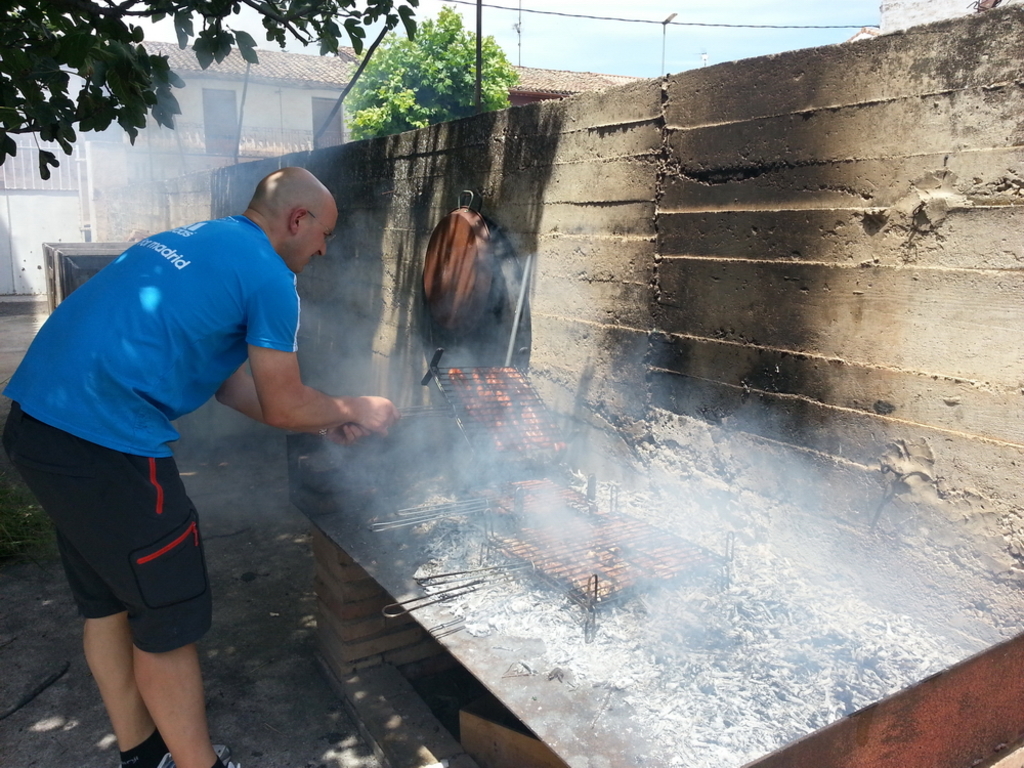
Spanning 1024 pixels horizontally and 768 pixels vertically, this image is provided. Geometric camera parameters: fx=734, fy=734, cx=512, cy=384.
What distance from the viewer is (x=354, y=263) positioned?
6.99 metres

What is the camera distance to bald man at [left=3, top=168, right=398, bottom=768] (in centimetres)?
237

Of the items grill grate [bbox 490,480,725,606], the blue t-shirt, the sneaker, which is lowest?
the sneaker

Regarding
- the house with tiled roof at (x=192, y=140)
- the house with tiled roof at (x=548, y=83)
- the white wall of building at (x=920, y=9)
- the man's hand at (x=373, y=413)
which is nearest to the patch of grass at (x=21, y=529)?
the man's hand at (x=373, y=413)

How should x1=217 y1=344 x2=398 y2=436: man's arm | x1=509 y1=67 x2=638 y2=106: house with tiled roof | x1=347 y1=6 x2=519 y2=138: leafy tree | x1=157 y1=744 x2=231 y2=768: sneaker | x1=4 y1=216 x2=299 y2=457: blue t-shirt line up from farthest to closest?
x1=509 y1=67 x2=638 y2=106: house with tiled roof
x1=347 y1=6 x2=519 y2=138: leafy tree
x1=157 y1=744 x2=231 y2=768: sneaker
x1=217 y1=344 x2=398 y2=436: man's arm
x1=4 y1=216 x2=299 y2=457: blue t-shirt

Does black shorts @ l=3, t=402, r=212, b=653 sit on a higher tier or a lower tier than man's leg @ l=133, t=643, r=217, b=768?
higher

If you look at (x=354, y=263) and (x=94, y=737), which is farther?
(x=354, y=263)

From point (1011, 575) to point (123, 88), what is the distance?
413cm

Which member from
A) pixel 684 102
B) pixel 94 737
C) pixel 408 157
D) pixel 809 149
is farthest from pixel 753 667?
pixel 408 157

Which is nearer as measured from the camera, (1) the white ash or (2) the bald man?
(1) the white ash

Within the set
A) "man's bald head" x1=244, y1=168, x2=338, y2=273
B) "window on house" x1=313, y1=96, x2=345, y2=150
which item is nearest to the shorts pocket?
"man's bald head" x1=244, y1=168, x2=338, y2=273

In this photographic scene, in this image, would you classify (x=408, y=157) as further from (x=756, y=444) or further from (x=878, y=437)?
(x=878, y=437)

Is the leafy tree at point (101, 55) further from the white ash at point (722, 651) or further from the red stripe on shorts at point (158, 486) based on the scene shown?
the white ash at point (722, 651)

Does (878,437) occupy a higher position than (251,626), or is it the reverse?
(878,437)

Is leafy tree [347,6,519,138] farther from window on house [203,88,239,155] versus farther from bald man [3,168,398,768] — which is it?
bald man [3,168,398,768]
